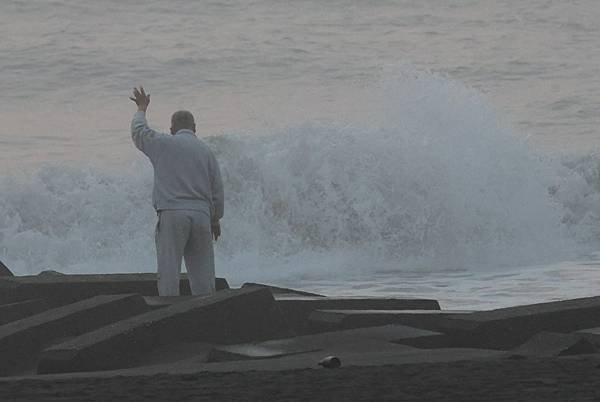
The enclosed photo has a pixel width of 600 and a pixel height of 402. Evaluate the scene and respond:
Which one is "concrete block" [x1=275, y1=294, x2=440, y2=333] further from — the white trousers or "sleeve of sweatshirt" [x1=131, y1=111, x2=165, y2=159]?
"sleeve of sweatshirt" [x1=131, y1=111, x2=165, y2=159]

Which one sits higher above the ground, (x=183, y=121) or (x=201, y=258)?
(x=183, y=121)

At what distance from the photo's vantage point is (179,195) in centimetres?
971

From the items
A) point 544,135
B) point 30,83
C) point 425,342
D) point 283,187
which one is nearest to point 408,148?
point 283,187

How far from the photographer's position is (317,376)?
5816mm

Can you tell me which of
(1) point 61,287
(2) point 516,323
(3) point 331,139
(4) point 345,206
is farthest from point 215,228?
(3) point 331,139

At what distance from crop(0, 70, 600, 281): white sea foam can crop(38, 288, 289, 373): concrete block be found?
11.9m

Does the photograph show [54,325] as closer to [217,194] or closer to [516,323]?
[217,194]

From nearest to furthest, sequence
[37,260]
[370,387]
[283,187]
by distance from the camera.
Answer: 1. [370,387]
2. [37,260]
3. [283,187]

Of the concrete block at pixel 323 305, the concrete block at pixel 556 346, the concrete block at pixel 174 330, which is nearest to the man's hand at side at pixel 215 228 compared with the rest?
the concrete block at pixel 323 305

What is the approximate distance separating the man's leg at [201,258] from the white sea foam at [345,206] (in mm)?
10386

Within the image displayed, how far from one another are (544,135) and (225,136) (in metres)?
10.7

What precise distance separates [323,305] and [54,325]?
1760 millimetres

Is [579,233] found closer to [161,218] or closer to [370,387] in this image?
[161,218]

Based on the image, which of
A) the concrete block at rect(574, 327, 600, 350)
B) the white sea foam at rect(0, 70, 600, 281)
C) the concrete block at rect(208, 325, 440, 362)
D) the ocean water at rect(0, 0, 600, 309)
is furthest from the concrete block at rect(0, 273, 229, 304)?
the white sea foam at rect(0, 70, 600, 281)
